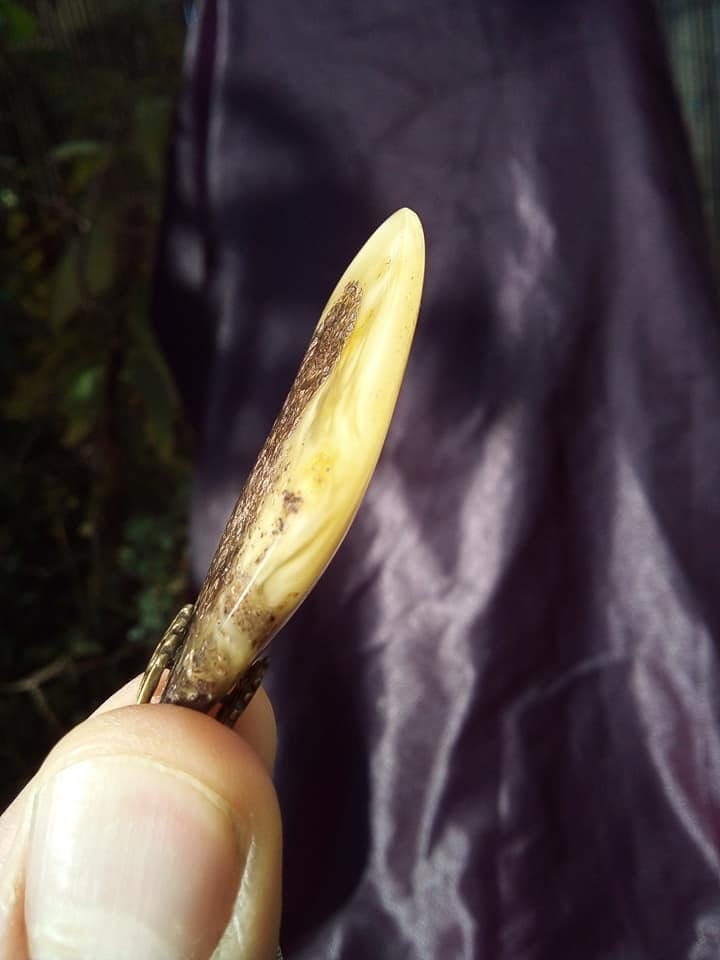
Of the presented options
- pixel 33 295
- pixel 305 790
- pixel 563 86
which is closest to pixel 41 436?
pixel 33 295

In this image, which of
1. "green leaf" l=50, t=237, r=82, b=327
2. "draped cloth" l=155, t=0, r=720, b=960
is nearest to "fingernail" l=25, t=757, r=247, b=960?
"draped cloth" l=155, t=0, r=720, b=960

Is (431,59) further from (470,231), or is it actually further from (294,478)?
(294,478)

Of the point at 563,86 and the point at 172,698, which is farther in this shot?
the point at 563,86

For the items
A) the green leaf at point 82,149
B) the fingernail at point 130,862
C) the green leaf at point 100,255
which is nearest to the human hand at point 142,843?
the fingernail at point 130,862

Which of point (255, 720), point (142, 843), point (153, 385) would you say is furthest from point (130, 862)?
point (153, 385)

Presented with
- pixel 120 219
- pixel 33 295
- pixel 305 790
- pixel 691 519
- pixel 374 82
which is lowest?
pixel 305 790

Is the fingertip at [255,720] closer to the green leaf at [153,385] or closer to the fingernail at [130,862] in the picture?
the fingernail at [130,862]
